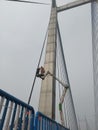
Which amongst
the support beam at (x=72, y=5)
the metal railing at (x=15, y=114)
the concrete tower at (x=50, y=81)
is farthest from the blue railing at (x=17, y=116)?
the support beam at (x=72, y=5)

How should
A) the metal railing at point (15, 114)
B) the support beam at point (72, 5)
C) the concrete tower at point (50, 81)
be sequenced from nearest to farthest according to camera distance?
1. the metal railing at point (15, 114)
2. the concrete tower at point (50, 81)
3. the support beam at point (72, 5)

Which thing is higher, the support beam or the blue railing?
the support beam

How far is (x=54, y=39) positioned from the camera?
36.4ft

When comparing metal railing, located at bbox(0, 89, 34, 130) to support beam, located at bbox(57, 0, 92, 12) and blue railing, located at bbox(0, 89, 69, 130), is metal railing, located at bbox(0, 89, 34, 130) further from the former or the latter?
support beam, located at bbox(57, 0, 92, 12)

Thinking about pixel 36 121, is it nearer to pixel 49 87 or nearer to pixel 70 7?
pixel 49 87

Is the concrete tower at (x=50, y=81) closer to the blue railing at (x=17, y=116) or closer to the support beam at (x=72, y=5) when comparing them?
the support beam at (x=72, y=5)

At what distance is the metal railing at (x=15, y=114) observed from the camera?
1978 mm

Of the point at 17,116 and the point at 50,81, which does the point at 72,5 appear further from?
A: the point at 17,116

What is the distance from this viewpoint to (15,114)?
2.23 m

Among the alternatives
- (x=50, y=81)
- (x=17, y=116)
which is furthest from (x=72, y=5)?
(x=17, y=116)

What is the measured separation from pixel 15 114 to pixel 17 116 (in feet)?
0.19

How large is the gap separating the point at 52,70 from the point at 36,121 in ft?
21.7

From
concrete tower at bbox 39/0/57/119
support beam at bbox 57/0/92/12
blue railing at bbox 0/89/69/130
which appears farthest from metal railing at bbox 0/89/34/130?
support beam at bbox 57/0/92/12

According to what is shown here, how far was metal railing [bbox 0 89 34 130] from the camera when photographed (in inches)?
77.9
